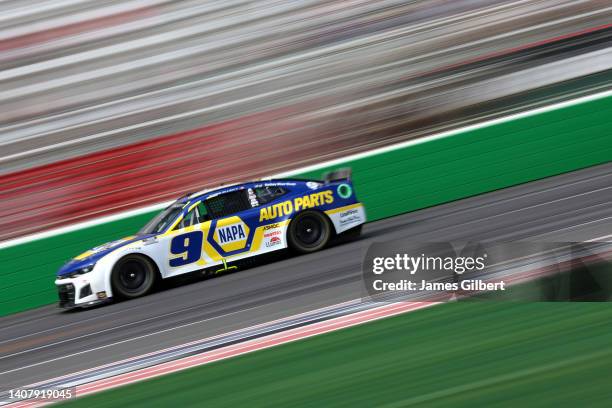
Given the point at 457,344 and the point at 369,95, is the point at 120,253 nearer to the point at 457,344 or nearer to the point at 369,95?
the point at 457,344

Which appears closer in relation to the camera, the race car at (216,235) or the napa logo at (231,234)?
the race car at (216,235)

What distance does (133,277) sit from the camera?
1199cm

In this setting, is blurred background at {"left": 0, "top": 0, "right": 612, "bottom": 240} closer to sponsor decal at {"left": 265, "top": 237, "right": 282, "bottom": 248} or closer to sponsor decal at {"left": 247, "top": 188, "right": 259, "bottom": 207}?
sponsor decal at {"left": 247, "top": 188, "right": 259, "bottom": 207}

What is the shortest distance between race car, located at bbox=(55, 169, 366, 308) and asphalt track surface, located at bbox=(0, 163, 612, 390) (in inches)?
10.6

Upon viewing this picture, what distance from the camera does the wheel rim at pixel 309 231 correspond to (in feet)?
42.1

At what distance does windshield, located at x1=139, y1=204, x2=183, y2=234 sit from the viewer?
486 inches

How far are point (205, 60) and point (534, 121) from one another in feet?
23.2

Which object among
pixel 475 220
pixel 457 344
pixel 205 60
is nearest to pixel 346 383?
pixel 457 344

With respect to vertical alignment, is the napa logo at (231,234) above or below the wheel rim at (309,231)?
above

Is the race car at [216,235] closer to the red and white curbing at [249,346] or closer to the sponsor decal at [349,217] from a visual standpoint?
the sponsor decal at [349,217]

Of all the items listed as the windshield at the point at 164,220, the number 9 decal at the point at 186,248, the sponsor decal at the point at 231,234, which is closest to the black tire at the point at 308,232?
the sponsor decal at the point at 231,234

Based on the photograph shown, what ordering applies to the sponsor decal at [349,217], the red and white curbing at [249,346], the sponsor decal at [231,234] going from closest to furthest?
the red and white curbing at [249,346], the sponsor decal at [231,234], the sponsor decal at [349,217]

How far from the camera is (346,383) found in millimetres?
5820

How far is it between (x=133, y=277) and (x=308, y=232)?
2626 millimetres
